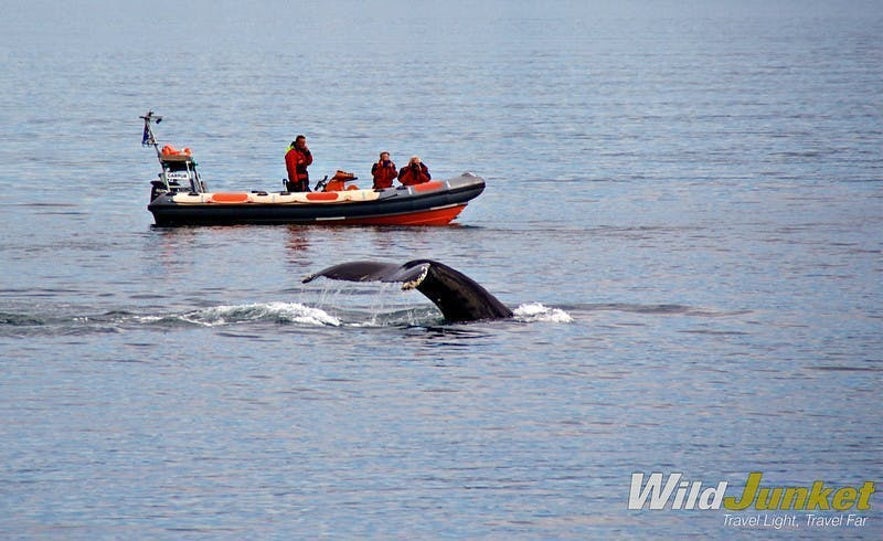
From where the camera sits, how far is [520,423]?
68.9ft

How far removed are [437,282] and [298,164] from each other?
16315 millimetres

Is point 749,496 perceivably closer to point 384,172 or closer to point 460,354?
point 460,354

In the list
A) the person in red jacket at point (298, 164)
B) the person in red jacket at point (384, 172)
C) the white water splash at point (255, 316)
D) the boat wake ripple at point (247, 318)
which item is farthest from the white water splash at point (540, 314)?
the person in red jacket at point (384, 172)

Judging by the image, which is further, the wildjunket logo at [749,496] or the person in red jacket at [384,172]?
the person in red jacket at [384,172]

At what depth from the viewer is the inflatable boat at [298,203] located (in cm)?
3981

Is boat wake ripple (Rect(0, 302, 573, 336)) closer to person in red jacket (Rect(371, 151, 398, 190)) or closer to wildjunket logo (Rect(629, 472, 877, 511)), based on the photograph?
wildjunket logo (Rect(629, 472, 877, 511))

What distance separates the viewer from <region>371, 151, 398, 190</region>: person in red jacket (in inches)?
1594

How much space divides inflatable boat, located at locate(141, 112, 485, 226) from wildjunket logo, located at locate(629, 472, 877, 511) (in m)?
22.0

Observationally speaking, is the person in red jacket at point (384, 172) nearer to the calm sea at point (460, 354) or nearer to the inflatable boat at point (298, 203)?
the inflatable boat at point (298, 203)

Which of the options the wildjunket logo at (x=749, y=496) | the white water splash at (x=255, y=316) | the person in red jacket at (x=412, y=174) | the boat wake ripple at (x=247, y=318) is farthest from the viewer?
the person in red jacket at (x=412, y=174)

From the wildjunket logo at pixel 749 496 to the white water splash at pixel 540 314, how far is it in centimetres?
868

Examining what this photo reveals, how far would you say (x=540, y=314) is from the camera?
90.4ft

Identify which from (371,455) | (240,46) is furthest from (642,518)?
(240,46)

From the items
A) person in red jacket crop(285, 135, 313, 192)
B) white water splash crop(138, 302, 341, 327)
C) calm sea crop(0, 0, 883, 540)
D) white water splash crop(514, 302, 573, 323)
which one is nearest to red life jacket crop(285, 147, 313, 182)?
person in red jacket crop(285, 135, 313, 192)
